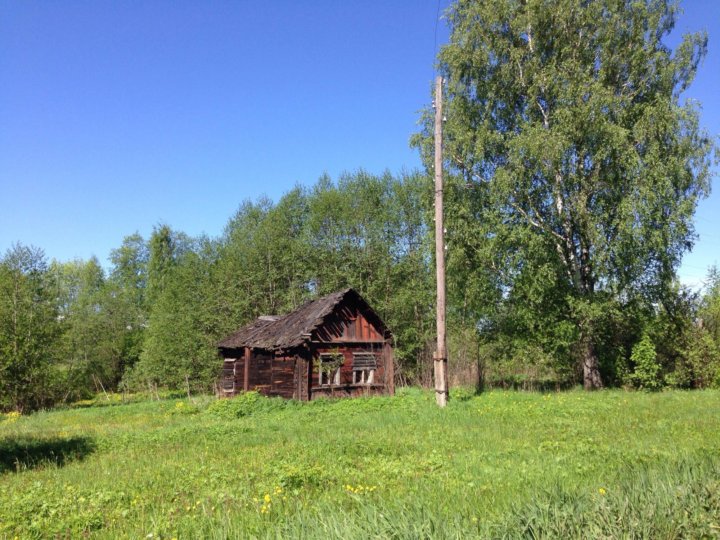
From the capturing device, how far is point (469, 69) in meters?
22.6

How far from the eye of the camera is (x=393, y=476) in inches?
264

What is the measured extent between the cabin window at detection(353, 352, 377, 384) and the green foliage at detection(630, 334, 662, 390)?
10781 millimetres

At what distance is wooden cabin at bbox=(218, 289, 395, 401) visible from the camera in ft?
68.5

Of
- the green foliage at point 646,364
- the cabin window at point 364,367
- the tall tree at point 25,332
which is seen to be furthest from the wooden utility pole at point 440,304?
the tall tree at point 25,332

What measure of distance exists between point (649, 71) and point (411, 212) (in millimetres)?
15973

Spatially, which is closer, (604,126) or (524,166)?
(604,126)

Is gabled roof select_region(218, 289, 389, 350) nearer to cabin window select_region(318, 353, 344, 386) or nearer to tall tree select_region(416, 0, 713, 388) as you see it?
cabin window select_region(318, 353, 344, 386)

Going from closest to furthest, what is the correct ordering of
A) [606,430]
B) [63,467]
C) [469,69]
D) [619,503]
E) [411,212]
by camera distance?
[619,503], [63,467], [606,430], [469,69], [411,212]

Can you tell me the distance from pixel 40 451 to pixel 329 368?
12.0 m

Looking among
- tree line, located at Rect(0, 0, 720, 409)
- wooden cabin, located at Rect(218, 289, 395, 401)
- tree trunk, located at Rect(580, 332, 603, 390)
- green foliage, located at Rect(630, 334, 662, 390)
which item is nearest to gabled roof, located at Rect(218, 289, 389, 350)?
wooden cabin, located at Rect(218, 289, 395, 401)

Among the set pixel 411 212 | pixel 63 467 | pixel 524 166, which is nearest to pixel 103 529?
pixel 63 467

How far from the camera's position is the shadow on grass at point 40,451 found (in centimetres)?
956

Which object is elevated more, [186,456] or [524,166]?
[524,166]

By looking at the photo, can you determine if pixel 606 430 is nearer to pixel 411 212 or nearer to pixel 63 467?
pixel 63 467
